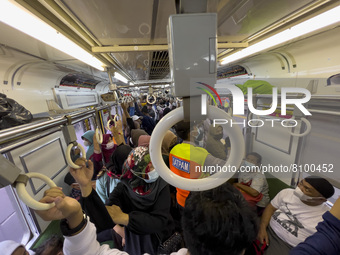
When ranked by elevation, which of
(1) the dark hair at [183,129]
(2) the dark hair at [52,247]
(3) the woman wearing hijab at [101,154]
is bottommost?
(2) the dark hair at [52,247]

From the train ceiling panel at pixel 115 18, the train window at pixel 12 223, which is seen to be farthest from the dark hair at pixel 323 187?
the train window at pixel 12 223

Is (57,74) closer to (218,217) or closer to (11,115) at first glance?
(11,115)

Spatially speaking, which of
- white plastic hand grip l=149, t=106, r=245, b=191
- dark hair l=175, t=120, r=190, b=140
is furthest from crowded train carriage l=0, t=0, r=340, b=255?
dark hair l=175, t=120, r=190, b=140

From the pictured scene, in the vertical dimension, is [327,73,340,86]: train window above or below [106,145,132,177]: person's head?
above

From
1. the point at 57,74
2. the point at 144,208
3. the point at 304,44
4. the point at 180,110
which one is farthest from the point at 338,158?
the point at 57,74

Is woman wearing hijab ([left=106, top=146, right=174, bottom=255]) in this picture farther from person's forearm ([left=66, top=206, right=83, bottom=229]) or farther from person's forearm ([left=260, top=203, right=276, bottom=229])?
person's forearm ([left=260, top=203, right=276, bottom=229])

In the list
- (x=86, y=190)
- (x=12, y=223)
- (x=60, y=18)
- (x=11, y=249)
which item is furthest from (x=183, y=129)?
(x=12, y=223)

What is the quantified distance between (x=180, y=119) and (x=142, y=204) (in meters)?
1.30

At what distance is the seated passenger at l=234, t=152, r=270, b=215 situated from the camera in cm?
244

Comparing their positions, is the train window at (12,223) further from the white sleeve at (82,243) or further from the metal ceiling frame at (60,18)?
the metal ceiling frame at (60,18)

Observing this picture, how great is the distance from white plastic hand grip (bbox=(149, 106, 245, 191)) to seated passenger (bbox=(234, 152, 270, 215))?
8.02ft

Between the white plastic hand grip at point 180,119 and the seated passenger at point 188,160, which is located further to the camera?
the seated passenger at point 188,160

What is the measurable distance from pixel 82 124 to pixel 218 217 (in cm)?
533

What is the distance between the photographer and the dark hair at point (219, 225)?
748 mm
